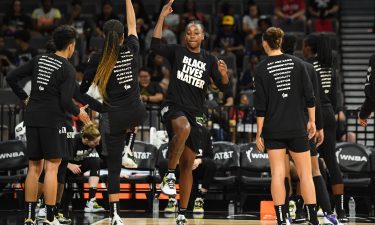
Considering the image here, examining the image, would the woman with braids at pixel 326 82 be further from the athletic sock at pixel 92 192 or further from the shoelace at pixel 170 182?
the athletic sock at pixel 92 192

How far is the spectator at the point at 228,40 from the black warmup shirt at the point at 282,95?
775cm

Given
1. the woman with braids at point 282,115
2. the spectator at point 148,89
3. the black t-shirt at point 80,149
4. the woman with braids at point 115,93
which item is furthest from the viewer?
the spectator at point 148,89

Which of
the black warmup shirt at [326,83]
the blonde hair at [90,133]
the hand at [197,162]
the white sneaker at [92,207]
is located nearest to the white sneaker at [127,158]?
the blonde hair at [90,133]

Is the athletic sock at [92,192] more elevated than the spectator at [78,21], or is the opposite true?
the spectator at [78,21]

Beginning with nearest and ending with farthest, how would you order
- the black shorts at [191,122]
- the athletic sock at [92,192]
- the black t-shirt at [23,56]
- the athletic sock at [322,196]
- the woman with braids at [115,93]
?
the woman with braids at [115,93] → the athletic sock at [322,196] → the black shorts at [191,122] → the athletic sock at [92,192] → the black t-shirt at [23,56]

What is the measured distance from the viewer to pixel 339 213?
9.16 metres

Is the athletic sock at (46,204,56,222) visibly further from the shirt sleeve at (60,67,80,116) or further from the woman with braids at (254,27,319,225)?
the woman with braids at (254,27,319,225)

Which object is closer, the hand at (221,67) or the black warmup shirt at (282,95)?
the black warmup shirt at (282,95)

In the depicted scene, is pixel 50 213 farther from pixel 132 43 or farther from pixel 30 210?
pixel 132 43

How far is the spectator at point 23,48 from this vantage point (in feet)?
48.6

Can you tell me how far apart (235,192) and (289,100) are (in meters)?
3.95

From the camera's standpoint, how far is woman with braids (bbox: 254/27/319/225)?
739 centimetres

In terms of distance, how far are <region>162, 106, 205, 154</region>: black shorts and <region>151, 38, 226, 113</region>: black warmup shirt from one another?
0.05m

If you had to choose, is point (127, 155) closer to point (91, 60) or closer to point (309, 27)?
point (91, 60)
